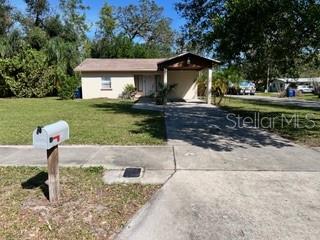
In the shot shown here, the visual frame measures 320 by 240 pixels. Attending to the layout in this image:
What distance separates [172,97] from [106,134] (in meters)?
17.1

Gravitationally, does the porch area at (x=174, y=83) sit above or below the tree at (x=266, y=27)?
below

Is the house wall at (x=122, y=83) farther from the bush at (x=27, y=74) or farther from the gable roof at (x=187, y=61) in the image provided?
the gable roof at (x=187, y=61)

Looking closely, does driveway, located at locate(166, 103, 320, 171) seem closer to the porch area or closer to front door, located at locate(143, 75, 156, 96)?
the porch area

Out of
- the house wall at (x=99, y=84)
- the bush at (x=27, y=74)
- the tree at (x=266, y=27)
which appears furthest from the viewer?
the bush at (x=27, y=74)

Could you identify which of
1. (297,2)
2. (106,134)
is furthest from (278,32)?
(106,134)

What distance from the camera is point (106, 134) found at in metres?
9.91

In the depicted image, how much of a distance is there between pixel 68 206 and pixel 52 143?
0.90m

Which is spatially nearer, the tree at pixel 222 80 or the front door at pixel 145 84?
the tree at pixel 222 80

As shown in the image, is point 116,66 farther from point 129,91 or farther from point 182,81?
point 182,81

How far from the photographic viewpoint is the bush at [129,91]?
26453mm

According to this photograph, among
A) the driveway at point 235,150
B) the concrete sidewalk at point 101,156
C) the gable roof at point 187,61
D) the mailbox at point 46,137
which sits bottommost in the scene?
the driveway at point 235,150

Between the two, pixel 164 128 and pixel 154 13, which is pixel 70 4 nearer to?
pixel 154 13

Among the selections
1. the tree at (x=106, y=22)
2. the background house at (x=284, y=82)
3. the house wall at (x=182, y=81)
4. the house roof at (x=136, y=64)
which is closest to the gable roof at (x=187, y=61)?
the house roof at (x=136, y=64)

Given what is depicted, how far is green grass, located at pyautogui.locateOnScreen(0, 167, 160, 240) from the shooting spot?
3898 mm
